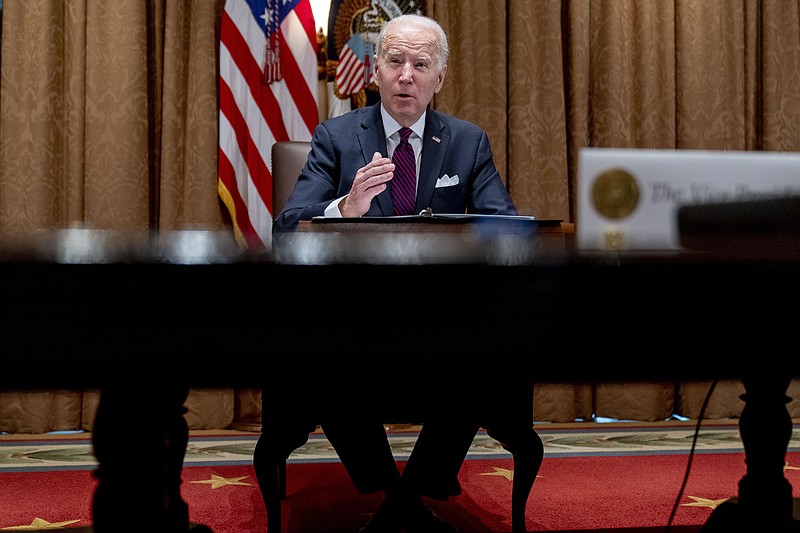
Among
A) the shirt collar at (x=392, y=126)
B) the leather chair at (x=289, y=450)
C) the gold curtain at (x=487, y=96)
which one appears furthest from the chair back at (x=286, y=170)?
the gold curtain at (x=487, y=96)

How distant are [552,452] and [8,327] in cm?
238

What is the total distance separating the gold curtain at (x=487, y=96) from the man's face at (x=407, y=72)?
1.11 meters

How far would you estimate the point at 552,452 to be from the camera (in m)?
2.65

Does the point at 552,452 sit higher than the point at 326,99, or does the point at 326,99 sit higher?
the point at 326,99

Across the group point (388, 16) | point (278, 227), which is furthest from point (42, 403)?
point (388, 16)

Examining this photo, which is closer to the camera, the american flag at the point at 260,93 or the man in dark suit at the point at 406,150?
the man in dark suit at the point at 406,150

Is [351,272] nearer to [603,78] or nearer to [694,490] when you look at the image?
[694,490]

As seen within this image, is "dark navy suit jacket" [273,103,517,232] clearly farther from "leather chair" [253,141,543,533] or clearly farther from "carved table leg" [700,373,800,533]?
"carved table leg" [700,373,800,533]

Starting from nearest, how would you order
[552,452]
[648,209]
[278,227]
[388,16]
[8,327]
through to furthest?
[8,327]
[648,209]
[278,227]
[552,452]
[388,16]

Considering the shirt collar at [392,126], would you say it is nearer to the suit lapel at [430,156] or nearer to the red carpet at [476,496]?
the suit lapel at [430,156]

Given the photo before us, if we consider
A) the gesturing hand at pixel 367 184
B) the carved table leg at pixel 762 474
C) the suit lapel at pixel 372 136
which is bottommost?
the carved table leg at pixel 762 474

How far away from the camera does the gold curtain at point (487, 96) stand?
122 inches

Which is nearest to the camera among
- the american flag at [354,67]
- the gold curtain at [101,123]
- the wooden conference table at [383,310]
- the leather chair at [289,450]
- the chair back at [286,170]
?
the wooden conference table at [383,310]

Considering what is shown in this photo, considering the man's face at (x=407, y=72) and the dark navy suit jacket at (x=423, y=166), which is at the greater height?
the man's face at (x=407, y=72)
